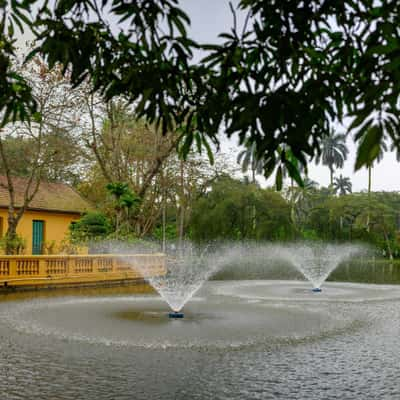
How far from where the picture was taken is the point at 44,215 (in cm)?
2998

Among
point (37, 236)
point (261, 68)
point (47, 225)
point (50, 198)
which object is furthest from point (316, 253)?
point (261, 68)

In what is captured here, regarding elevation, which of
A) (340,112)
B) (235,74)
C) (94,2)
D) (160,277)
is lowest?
(160,277)

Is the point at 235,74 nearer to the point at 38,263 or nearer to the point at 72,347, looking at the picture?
the point at 72,347

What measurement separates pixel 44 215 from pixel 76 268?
920cm

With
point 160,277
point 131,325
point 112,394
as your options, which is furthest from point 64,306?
point 160,277

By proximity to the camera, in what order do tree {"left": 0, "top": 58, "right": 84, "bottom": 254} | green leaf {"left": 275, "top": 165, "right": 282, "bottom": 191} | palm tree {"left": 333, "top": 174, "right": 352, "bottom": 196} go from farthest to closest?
palm tree {"left": 333, "top": 174, "right": 352, "bottom": 196} < tree {"left": 0, "top": 58, "right": 84, "bottom": 254} < green leaf {"left": 275, "top": 165, "right": 282, "bottom": 191}

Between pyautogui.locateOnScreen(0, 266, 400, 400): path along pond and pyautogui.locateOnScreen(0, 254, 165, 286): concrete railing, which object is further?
pyautogui.locateOnScreen(0, 254, 165, 286): concrete railing

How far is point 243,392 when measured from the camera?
589cm

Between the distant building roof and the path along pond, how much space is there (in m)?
15.1

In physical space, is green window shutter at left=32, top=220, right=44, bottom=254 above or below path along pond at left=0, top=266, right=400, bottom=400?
above

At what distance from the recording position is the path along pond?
603cm

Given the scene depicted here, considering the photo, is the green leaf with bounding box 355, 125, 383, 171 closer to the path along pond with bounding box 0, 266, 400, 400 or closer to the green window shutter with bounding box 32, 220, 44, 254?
the path along pond with bounding box 0, 266, 400, 400

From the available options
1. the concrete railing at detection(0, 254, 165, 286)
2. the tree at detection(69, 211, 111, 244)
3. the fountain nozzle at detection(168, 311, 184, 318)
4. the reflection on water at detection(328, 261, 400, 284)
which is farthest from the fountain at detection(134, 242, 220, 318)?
the reflection on water at detection(328, 261, 400, 284)

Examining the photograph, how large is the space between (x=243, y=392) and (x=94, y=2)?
4085 millimetres
